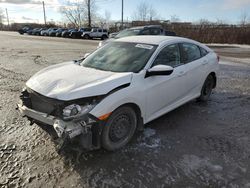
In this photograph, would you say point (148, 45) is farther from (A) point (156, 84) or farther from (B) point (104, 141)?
(B) point (104, 141)

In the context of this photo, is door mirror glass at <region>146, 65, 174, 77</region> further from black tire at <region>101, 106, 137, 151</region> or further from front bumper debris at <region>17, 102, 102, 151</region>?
front bumper debris at <region>17, 102, 102, 151</region>

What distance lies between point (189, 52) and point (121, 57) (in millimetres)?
1596

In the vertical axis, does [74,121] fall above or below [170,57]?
below

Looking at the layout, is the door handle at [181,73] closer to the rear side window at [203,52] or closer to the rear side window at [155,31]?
Result: the rear side window at [203,52]

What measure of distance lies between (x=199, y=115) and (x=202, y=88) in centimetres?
83

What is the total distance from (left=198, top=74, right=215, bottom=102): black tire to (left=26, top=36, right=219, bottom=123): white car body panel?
0.66 meters

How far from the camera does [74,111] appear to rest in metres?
2.81

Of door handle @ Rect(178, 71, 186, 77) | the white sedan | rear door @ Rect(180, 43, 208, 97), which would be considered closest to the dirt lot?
the white sedan

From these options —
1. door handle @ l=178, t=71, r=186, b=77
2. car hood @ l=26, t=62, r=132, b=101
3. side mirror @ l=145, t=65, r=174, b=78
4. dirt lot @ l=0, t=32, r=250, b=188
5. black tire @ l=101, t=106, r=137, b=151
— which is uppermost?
side mirror @ l=145, t=65, r=174, b=78

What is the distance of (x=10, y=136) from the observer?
12.2 feet

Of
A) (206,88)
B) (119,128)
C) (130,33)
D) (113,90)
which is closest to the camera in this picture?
(113,90)

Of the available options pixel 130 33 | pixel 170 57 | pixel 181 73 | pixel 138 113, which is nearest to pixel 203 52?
pixel 181 73

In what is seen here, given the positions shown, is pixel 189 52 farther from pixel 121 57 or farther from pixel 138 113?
pixel 138 113

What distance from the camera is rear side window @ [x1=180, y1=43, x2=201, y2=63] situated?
4477 mm
